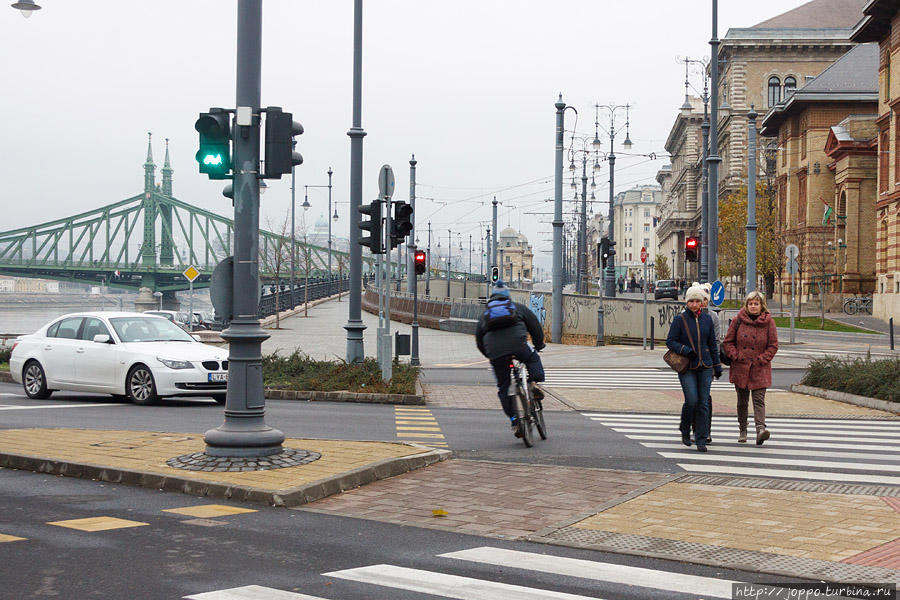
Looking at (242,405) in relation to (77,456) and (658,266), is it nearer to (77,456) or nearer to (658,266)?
(77,456)

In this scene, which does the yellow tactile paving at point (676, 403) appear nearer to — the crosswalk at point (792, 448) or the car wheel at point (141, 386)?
the crosswalk at point (792, 448)

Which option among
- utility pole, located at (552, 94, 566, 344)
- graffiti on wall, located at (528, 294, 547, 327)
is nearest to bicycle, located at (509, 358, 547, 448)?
utility pole, located at (552, 94, 566, 344)

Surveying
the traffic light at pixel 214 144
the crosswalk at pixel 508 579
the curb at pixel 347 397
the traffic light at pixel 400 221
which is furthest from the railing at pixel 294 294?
the crosswalk at pixel 508 579

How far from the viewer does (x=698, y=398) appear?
10.7 meters

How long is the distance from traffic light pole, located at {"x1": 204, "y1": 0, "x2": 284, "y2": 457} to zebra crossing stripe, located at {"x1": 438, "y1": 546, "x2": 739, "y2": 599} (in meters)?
3.25

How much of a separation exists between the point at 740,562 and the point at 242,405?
4.59 m

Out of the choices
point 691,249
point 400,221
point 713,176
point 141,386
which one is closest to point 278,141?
point 400,221

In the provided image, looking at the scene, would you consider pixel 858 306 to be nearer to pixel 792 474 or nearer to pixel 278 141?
pixel 792 474

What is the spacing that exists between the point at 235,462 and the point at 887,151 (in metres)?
44.1

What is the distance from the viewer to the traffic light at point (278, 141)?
875cm

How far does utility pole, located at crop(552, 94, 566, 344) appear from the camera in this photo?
32.9 m

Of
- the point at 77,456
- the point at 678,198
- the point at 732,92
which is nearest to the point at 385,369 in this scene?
the point at 77,456

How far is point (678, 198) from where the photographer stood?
125m

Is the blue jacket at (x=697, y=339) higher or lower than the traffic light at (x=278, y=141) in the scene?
lower
